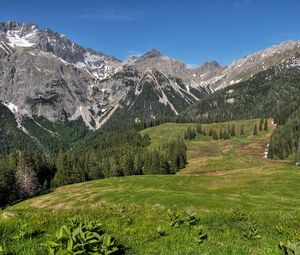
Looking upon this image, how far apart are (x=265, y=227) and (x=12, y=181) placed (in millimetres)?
131112

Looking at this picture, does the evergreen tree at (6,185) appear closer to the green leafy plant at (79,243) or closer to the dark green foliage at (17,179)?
the dark green foliage at (17,179)

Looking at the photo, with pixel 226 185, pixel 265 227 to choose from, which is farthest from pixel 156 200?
pixel 265 227

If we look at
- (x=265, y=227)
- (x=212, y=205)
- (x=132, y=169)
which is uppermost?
(x=265, y=227)

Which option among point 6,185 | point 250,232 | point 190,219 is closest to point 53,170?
point 6,185

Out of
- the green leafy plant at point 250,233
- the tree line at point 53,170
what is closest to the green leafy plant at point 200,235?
the green leafy plant at point 250,233

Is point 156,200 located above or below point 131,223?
below

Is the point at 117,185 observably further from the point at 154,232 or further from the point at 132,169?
the point at 154,232

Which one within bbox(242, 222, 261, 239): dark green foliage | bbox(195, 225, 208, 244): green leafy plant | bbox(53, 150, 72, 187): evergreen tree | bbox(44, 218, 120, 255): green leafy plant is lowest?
bbox(53, 150, 72, 187): evergreen tree

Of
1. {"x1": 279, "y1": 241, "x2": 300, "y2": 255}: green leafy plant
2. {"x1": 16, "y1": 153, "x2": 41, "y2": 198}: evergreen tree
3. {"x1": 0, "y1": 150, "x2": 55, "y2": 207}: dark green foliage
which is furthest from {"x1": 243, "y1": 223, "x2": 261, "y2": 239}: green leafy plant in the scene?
{"x1": 16, "y1": 153, "x2": 41, "y2": 198}: evergreen tree

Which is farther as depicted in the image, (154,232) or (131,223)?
(131,223)

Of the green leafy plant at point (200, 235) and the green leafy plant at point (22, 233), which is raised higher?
the green leafy plant at point (22, 233)

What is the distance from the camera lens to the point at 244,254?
1313 centimetres

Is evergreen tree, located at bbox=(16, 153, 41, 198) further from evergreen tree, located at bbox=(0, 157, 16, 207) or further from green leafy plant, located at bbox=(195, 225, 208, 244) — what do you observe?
green leafy plant, located at bbox=(195, 225, 208, 244)

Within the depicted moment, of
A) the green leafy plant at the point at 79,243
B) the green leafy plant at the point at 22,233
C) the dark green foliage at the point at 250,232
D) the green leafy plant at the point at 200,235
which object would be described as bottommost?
the dark green foliage at the point at 250,232
